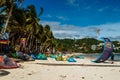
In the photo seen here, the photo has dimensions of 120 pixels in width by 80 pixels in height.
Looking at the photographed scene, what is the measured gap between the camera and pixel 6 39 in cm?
5172

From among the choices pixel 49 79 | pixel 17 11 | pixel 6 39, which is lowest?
pixel 49 79

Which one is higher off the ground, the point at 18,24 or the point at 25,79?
the point at 18,24

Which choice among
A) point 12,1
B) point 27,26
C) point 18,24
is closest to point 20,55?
point 12,1

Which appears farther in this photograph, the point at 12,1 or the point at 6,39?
the point at 6,39

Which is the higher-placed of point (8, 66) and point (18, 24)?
point (18, 24)

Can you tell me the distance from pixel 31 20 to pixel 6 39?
24.8ft

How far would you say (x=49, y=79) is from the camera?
42.9 ft

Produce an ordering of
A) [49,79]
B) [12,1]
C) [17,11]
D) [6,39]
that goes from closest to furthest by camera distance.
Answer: [49,79], [12,1], [17,11], [6,39]

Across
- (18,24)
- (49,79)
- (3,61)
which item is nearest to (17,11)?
(18,24)

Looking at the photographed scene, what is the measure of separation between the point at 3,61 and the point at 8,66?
1.81 ft

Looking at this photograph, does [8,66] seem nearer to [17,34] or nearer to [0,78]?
[0,78]

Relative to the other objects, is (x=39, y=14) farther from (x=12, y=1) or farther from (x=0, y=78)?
(x=0, y=78)

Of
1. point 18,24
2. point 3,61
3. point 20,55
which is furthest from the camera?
point 18,24

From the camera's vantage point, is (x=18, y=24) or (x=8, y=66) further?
(x=18, y=24)
